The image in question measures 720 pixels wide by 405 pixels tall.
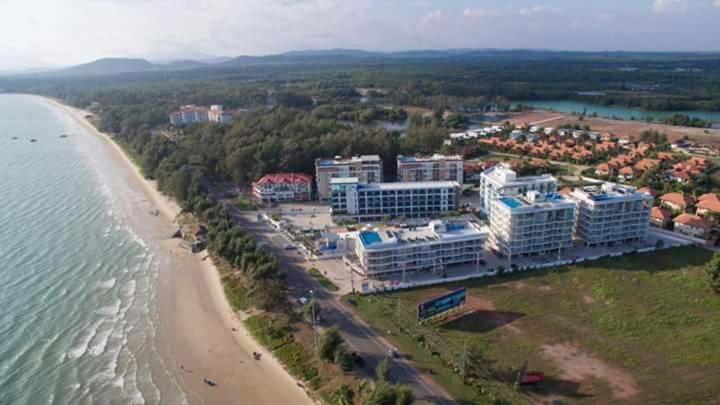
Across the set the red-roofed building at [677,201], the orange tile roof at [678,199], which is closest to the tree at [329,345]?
the red-roofed building at [677,201]

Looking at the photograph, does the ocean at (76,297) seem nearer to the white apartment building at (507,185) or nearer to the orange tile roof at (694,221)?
the white apartment building at (507,185)

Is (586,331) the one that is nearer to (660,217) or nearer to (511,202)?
(511,202)

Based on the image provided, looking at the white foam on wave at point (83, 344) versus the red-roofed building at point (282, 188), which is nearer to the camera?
the white foam on wave at point (83, 344)

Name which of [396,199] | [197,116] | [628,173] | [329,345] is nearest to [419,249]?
[329,345]

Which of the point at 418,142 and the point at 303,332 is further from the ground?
the point at 418,142

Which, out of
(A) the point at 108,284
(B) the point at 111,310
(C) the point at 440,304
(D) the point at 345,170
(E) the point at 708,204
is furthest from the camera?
Answer: (D) the point at 345,170

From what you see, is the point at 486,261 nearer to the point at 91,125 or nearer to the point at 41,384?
the point at 41,384

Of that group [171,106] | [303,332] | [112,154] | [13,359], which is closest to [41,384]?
[13,359]
